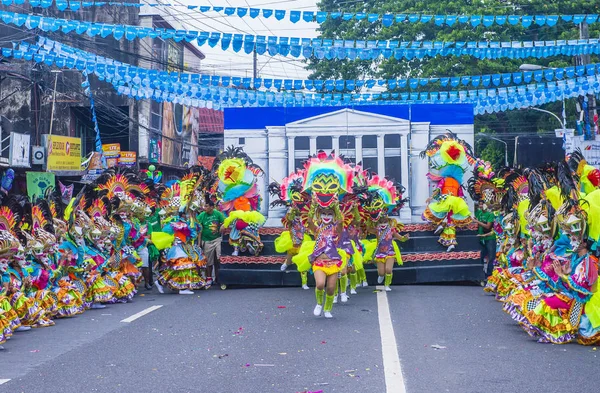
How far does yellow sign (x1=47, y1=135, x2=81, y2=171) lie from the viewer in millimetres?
26484

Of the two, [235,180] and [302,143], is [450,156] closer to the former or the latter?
[302,143]

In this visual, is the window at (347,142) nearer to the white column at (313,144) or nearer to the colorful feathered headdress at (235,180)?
the white column at (313,144)

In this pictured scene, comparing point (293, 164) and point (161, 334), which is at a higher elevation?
point (293, 164)

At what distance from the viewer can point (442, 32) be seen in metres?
32.3

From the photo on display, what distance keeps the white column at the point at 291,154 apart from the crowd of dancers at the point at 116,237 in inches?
41.4

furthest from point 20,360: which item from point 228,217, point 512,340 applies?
point 228,217

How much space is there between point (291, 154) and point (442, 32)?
1657cm

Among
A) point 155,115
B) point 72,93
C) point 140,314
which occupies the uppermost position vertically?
point 72,93

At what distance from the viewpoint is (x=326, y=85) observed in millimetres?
22266

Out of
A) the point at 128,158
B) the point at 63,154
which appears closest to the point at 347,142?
the point at 63,154

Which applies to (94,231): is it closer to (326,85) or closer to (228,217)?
(228,217)

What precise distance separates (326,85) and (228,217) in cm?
679

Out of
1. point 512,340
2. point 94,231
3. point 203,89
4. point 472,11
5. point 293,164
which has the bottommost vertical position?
point 512,340

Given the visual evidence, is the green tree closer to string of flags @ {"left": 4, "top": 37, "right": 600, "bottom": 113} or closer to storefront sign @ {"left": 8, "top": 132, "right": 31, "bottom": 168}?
string of flags @ {"left": 4, "top": 37, "right": 600, "bottom": 113}
